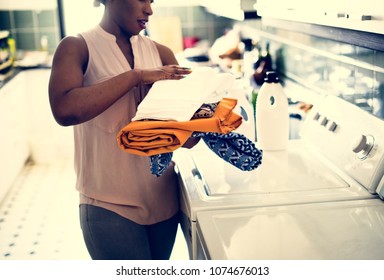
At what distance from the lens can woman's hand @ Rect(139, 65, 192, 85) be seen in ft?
3.72

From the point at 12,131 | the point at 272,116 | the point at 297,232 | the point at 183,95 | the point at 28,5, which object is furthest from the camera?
the point at 28,5

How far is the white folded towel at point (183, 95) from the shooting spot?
108 cm

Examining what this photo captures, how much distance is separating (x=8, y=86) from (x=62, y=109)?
92.2 inches

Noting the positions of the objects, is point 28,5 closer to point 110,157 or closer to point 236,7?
point 236,7

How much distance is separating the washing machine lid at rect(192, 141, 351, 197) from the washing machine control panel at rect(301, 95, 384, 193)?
41 millimetres

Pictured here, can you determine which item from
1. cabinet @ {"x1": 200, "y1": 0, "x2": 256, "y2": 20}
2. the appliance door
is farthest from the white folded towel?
cabinet @ {"x1": 200, "y1": 0, "x2": 256, "y2": 20}

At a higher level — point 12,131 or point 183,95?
point 183,95

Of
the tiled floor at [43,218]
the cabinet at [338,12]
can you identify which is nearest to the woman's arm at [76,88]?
the cabinet at [338,12]

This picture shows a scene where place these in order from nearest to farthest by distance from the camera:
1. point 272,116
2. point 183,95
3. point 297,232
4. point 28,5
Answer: point 297,232 → point 183,95 → point 272,116 → point 28,5

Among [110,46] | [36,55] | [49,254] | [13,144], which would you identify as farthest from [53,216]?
[110,46]

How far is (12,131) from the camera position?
327 cm

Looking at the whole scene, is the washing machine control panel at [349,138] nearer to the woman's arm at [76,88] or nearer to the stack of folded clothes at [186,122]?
the stack of folded clothes at [186,122]

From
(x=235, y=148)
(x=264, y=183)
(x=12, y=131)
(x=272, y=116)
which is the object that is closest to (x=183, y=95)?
(x=235, y=148)

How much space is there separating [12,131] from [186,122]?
2.51 metres
